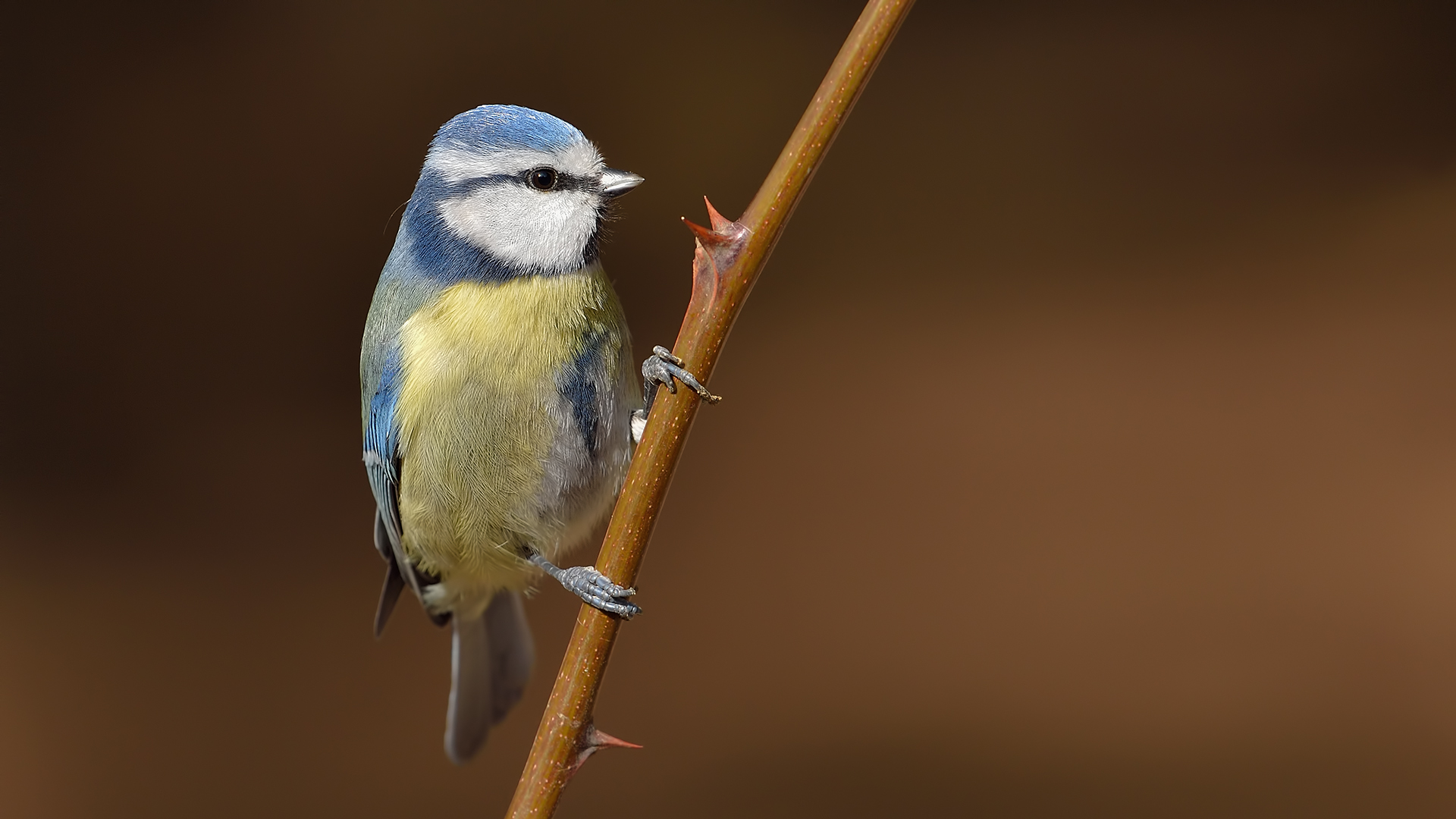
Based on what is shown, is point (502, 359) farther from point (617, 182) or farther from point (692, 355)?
point (692, 355)

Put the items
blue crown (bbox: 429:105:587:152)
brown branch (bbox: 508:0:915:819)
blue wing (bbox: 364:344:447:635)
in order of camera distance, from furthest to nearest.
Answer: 1. blue wing (bbox: 364:344:447:635)
2. blue crown (bbox: 429:105:587:152)
3. brown branch (bbox: 508:0:915:819)

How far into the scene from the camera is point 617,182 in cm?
56

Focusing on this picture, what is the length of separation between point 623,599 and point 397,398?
0.28 metres

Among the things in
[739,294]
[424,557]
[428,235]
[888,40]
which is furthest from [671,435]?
[424,557]

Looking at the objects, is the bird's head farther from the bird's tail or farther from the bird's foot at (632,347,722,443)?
the bird's tail

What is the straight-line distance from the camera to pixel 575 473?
26.6 inches

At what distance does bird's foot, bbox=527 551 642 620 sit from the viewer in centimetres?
44

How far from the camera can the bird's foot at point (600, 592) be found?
442 millimetres

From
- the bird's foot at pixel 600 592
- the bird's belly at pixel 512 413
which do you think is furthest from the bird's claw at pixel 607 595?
the bird's belly at pixel 512 413

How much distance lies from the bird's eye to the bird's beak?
29 millimetres

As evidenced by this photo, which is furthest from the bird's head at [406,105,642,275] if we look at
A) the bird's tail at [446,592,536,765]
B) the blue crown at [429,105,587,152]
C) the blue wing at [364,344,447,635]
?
the bird's tail at [446,592,536,765]

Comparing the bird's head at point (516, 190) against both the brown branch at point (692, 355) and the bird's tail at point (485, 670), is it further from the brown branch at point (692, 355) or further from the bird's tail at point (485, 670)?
the bird's tail at point (485, 670)

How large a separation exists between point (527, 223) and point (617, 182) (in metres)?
0.07

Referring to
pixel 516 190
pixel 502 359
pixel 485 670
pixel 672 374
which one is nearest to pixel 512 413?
pixel 502 359
